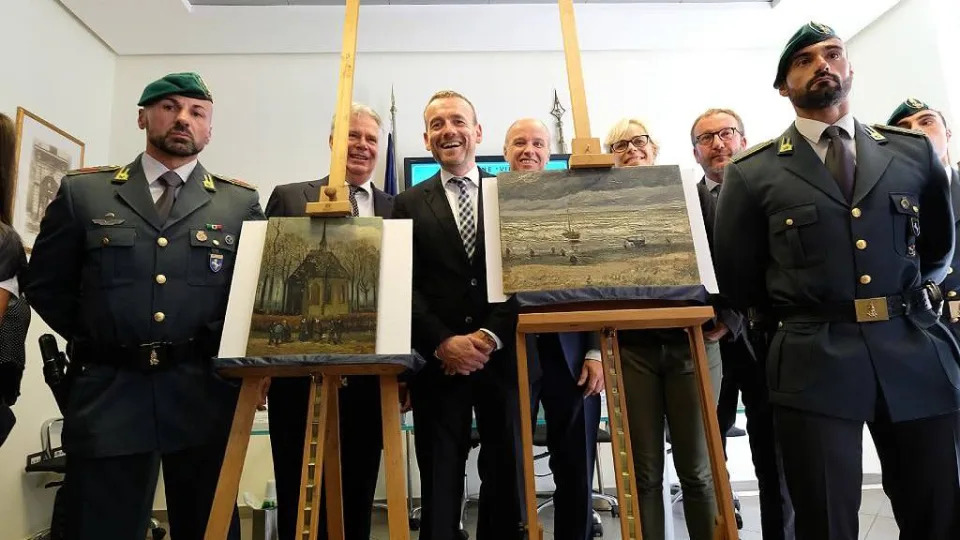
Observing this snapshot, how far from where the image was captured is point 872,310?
1.35m

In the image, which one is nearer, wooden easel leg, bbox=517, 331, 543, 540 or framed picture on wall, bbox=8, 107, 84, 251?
wooden easel leg, bbox=517, 331, 543, 540

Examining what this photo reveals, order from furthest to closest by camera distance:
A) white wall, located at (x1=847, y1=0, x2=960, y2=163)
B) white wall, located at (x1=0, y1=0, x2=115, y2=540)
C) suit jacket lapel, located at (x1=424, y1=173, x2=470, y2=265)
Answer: white wall, located at (x1=847, y1=0, x2=960, y2=163), white wall, located at (x1=0, y1=0, x2=115, y2=540), suit jacket lapel, located at (x1=424, y1=173, x2=470, y2=265)

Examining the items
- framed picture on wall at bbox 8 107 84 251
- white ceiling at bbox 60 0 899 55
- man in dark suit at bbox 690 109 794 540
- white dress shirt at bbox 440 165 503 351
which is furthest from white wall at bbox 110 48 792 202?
white dress shirt at bbox 440 165 503 351

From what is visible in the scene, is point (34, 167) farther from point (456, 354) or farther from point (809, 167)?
point (809, 167)

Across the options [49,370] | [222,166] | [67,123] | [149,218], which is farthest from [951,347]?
[67,123]

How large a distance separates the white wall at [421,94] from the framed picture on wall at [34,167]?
50cm

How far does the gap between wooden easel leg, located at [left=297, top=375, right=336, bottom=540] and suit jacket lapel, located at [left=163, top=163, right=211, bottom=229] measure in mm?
585

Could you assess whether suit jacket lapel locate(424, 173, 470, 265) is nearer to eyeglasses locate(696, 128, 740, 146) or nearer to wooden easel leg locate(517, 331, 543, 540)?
wooden easel leg locate(517, 331, 543, 540)

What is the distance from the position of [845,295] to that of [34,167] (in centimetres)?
391

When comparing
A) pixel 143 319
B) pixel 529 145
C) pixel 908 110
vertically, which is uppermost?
pixel 908 110

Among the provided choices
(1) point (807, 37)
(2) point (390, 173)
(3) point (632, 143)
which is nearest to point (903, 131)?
(1) point (807, 37)

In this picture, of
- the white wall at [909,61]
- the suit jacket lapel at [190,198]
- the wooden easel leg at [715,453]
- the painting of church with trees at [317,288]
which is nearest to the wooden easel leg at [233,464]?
the painting of church with trees at [317,288]

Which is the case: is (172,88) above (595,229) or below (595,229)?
above

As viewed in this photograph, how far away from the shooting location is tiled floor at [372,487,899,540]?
279 centimetres
